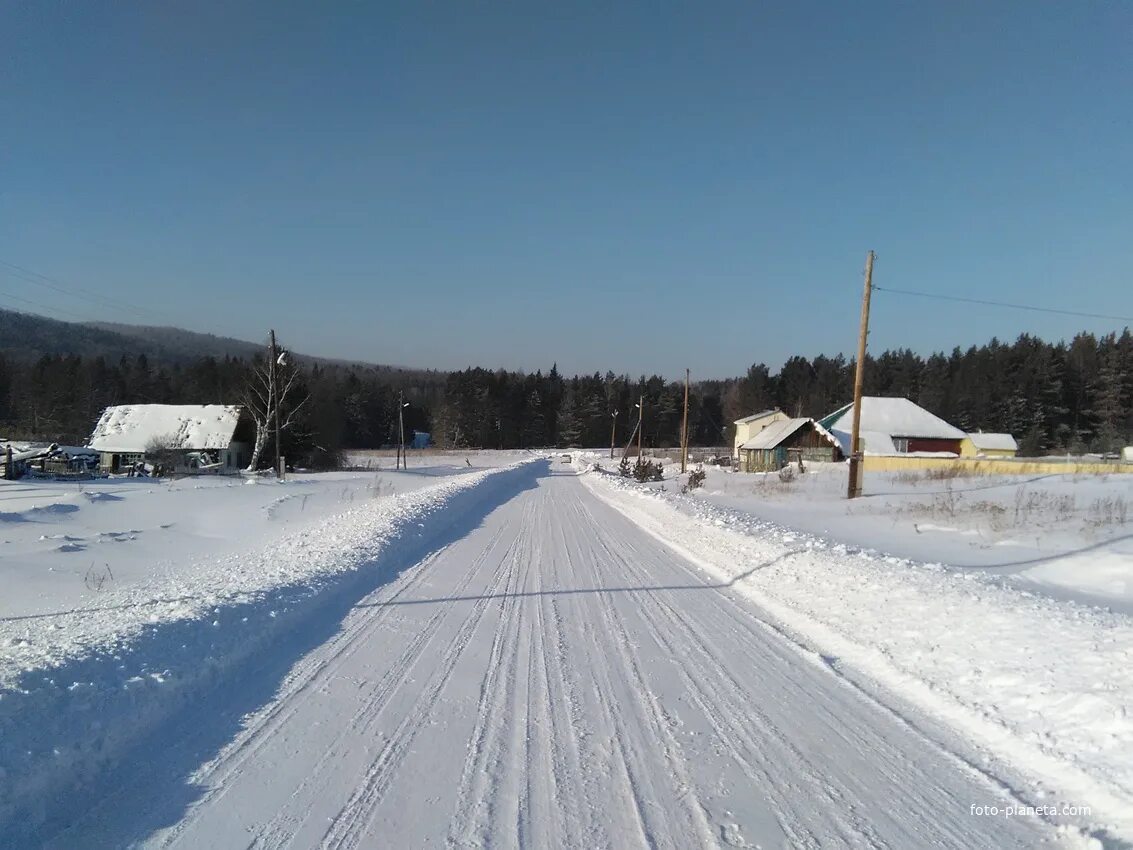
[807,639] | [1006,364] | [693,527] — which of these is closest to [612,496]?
[693,527]

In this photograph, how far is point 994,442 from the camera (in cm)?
6788

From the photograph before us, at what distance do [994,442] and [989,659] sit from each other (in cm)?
7146

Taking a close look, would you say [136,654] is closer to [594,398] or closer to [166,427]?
[166,427]

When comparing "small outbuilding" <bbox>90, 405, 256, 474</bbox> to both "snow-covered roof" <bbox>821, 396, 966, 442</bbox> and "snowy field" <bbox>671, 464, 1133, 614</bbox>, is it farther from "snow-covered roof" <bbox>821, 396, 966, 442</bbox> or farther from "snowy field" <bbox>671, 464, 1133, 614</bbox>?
"snow-covered roof" <bbox>821, 396, 966, 442</bbox>

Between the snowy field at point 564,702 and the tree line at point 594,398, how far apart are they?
5082cm

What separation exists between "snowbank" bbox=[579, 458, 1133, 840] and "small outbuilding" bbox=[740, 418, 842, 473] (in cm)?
4783

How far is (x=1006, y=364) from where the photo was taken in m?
88.1

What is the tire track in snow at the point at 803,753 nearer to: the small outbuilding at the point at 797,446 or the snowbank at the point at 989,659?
the snowbank at the point at 989,659

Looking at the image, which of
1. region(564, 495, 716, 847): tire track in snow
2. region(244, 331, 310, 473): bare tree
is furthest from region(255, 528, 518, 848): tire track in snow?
region(244, 331, 310, 473): bare tree

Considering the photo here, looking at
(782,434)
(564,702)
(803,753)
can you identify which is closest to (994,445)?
(782,434)

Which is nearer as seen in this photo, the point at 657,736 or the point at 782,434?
the point at 657,736

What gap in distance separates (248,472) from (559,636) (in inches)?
1794

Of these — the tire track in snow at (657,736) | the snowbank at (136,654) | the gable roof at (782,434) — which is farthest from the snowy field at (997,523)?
the gable roof at (782,434)

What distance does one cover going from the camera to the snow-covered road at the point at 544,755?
13.2 feet
